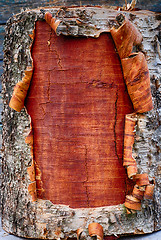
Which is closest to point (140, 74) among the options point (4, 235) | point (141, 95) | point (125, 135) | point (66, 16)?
point (141, 95)

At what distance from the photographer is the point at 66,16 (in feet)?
3.78

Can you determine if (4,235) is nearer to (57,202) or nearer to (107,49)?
(57,202)

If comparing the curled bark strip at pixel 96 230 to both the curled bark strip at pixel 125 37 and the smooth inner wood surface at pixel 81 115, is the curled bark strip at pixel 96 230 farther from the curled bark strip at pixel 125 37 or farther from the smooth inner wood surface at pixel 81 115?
the curled bark strip at pixel 125 37

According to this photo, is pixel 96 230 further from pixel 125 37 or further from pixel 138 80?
pixel 125 37

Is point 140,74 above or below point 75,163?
above

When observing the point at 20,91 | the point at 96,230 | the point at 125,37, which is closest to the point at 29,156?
the point at 20,91

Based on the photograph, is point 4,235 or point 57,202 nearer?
point 57,202

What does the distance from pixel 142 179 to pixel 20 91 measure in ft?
2.23

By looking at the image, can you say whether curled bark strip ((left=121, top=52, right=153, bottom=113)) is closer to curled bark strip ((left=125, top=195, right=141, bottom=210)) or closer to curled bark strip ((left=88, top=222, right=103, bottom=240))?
curled bark strip ((left=125, top=195, right=141, bottom=210))

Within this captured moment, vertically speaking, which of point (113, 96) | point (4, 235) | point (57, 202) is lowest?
point (4, 235)

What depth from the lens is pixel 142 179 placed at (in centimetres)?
116

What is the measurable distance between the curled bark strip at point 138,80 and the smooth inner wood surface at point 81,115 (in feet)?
0.14

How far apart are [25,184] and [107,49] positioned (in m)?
0.74

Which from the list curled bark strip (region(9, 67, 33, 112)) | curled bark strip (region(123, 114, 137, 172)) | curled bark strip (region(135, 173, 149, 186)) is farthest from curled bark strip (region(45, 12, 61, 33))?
curled bark strip (region(135, 173, 149, 186))
